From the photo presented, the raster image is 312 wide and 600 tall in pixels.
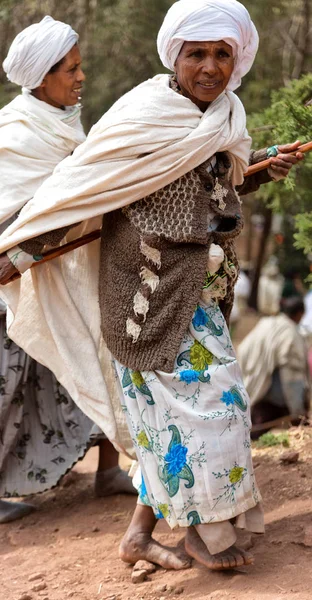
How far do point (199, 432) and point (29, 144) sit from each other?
1.77 metres

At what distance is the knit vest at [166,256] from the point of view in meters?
3.61

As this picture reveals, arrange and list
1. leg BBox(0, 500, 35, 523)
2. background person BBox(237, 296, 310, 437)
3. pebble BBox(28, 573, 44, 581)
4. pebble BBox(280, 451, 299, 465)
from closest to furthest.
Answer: pebble BBox(28, 573, 44, 581), pebble BBox(280, 451, 299, 465), leg BBox(0, 500, 35, 523), background person BBox(237, 296, 310, 437)

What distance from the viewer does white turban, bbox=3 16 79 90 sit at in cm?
458

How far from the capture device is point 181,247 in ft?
12.0

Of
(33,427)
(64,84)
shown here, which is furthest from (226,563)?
(64,84)

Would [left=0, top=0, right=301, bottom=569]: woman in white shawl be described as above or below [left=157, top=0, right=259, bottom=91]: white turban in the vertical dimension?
below

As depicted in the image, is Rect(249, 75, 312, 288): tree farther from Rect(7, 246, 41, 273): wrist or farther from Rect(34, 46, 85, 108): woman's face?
Rect(7, 246, 41, 273): wrist

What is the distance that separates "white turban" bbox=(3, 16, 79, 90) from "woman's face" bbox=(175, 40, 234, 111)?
1.17 metres

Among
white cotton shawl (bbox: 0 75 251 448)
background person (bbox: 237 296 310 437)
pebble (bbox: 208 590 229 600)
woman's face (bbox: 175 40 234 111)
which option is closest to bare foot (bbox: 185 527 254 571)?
pebble (bbox: 208 590 229 600)

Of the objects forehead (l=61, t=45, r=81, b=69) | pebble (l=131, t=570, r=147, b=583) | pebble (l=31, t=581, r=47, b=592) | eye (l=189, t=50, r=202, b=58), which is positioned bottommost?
pebble (l=31, t=581, r=47, b=592)

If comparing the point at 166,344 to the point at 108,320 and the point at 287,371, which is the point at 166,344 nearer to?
the point at 108,320

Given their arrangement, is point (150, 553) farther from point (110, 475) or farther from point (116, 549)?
point (110, 475)

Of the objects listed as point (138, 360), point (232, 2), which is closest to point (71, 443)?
point (138, 360)

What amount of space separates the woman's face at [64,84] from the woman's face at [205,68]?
3.92 feet
